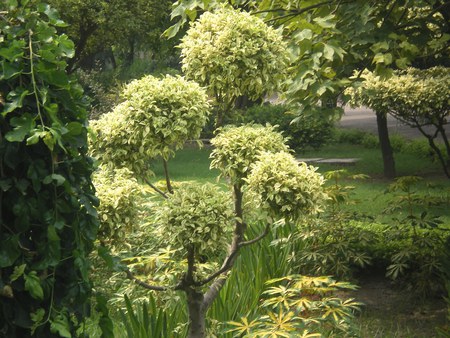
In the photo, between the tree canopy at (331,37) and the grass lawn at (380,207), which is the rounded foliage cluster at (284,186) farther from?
the grass lawn at (380,207)

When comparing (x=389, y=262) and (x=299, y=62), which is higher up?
(x=299, y=62)

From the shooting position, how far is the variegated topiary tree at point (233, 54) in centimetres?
428

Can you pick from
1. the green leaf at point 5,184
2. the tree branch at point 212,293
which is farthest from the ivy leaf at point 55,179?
the tree branch at point 212,293

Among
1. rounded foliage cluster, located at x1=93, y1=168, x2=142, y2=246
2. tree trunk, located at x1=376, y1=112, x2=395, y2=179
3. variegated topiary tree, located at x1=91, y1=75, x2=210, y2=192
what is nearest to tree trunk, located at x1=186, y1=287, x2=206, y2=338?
rounded foliage cluster, located at x1=93, y1=168, x2=142, y2=246

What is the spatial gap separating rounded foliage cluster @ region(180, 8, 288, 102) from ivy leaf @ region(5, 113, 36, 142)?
1691 millimetres

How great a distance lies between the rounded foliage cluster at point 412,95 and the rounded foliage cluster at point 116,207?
483 cm

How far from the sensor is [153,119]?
160 inches

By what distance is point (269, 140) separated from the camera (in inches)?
171

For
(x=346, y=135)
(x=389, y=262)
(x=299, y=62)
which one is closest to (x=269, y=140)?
(x=299, y=62)

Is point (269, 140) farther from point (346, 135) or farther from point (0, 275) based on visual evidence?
point (346, 135)

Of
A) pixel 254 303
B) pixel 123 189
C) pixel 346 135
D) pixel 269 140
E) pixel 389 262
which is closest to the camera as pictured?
pixel 123 189

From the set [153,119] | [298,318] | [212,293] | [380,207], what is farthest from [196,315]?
[380,207]

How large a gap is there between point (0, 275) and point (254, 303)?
2926 millimetres

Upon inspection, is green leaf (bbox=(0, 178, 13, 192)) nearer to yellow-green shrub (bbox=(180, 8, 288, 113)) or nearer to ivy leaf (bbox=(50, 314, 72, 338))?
ivy leaf (bbox=(50, 314, 72, 338))
